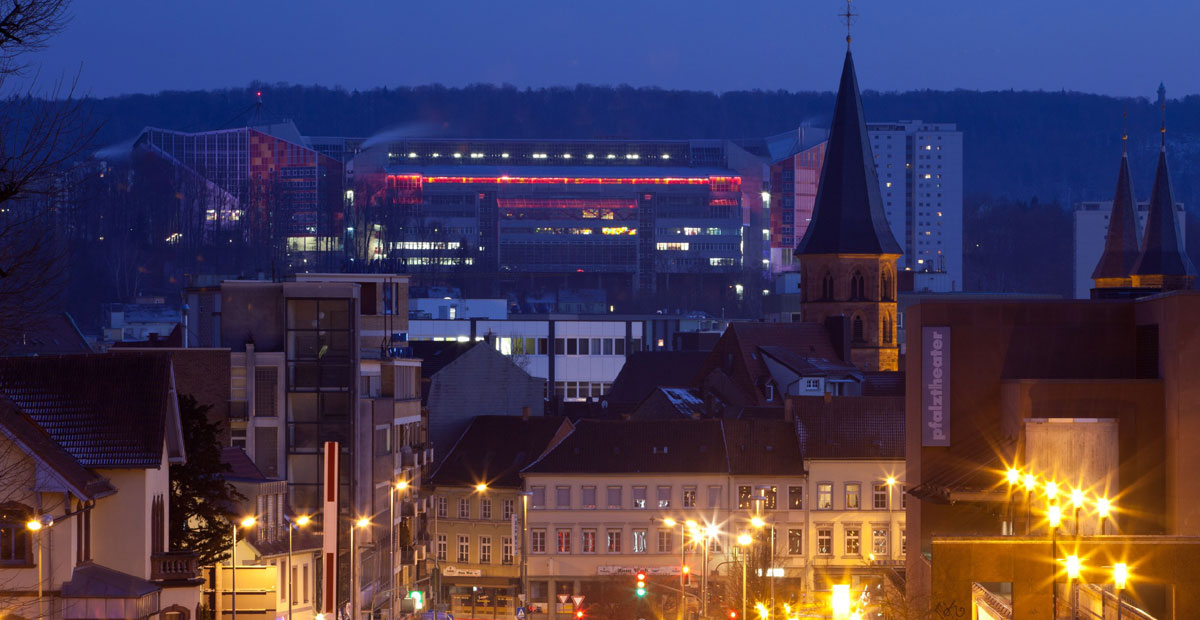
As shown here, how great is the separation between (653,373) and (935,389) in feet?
221

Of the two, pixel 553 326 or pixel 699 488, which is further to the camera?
pixel 553 326

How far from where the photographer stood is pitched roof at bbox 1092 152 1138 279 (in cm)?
13612

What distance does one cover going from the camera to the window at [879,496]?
79.2m

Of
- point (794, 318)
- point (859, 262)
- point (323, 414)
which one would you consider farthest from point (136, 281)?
point (323, 414)

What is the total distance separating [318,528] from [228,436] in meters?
3.56

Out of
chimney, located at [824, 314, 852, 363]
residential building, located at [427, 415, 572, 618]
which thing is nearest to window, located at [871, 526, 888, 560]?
residential building, located at [427, 415, 572, 618]

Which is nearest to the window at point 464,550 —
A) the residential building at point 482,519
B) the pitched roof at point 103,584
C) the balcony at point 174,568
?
the residential building at point 482,519

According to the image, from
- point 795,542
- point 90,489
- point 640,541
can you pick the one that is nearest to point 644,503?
point 640,541

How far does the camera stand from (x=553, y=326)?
14975 centimetres

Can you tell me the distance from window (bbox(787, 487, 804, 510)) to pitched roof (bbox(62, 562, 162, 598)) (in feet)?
157

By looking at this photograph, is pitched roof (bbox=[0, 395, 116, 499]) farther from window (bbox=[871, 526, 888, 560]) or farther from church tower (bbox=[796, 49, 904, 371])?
church tower (bbox=[796, 49, 904, 371])

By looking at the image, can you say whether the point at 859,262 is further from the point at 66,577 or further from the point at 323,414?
the point at 66,577

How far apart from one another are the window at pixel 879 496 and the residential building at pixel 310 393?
2021 centimetres

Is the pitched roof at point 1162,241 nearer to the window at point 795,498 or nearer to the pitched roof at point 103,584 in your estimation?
the window at point 795,498
